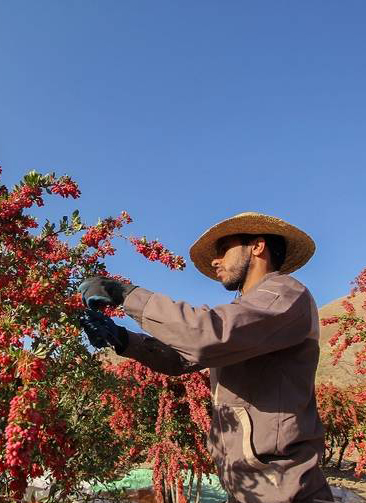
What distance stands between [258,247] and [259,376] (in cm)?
77

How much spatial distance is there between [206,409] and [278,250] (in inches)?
256

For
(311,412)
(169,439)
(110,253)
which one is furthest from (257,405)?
(169,439)

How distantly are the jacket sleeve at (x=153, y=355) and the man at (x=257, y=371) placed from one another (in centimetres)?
37

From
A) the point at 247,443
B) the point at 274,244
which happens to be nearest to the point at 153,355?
the point at 247,443

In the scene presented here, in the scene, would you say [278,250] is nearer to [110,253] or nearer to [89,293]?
[89,293]

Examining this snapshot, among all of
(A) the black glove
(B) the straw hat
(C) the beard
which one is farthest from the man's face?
(A) the black glove

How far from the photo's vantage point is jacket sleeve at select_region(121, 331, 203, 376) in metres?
2.71

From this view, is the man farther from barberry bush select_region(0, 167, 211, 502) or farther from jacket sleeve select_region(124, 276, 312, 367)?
barberry bush select_region(0, 167, 211, 502)

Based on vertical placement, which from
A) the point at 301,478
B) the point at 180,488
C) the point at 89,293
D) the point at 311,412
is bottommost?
the point at 180,488

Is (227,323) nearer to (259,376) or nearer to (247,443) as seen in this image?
(259,376)

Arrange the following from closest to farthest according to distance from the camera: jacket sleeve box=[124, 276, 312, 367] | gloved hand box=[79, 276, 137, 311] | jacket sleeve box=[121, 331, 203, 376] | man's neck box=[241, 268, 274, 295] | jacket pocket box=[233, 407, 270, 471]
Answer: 1. jacket sleeve box=[124, 276, 312, 367]
2. jacket pocket box=[233, 407, 270, 471]
3. gloved hand box=[79, 276, 137, 311]
4. man's neck box=[241, 268, 274, 295]
5. jacket sleeve box=[121, 331, 203, 376]

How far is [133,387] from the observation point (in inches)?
350

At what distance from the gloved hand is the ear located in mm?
813

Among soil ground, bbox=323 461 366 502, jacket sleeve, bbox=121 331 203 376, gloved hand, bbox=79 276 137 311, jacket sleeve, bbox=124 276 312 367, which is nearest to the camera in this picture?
jacket sleeve, bbox=124 276 312 367
